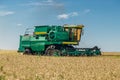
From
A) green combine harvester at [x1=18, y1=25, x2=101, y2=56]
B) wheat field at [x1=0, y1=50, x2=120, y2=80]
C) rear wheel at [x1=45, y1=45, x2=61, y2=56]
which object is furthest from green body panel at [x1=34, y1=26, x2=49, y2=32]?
wheat field at [x1=0, y1=50, x2=120, y2=80]

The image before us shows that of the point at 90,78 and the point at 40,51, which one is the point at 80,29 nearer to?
the point at 40,51

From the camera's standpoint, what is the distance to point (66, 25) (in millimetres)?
37438

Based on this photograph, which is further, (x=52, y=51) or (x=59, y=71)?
(x=52, y=51)

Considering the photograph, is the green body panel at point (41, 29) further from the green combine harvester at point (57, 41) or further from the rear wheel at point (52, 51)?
the rear wheel at point (52, 51)

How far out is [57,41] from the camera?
119 ft

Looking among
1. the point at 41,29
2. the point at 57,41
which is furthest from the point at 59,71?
the point at 41,29

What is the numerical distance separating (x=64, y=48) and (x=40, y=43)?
2613mm

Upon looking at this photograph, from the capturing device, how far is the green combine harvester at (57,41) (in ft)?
116

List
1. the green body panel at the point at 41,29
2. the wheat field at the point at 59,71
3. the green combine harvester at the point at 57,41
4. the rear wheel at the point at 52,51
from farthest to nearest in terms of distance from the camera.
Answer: the green body panel at the point at 41,29
the green combine harvester at the point at 57,41
the rear wheel at the point at 52,51
the wheat field at the point at 59,71

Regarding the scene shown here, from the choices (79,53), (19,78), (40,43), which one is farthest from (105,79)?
(40,43)

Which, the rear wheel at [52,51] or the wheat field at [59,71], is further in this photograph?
the rear wheel at [52,51]

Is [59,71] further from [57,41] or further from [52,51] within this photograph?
[57,41]

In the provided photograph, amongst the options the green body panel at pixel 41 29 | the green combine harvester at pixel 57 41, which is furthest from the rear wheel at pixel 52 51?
the green body panel at pixel 41 29

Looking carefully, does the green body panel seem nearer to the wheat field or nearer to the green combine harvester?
the green combine harvester
